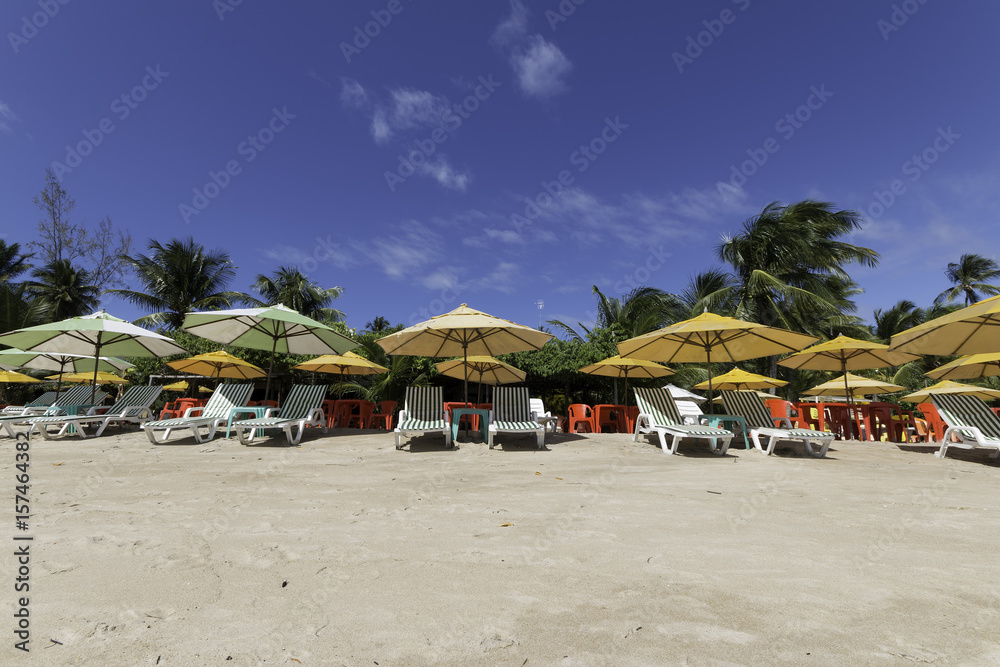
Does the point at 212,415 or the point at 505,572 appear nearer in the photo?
the point at 505,572

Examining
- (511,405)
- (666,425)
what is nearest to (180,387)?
(511,405)

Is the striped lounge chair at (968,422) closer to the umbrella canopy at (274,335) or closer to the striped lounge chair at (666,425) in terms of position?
the striped lounge chair at (666,425)

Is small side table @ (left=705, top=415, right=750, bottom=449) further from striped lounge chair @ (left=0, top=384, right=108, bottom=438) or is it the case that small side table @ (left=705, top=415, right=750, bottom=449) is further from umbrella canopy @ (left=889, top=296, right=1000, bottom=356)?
striped lounge chair @ (left=0, top=384, right=108, bottom=438)

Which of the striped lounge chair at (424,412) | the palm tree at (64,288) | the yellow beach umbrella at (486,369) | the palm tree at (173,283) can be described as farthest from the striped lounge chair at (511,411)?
the palm tree at (64,288)

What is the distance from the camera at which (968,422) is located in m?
6.82

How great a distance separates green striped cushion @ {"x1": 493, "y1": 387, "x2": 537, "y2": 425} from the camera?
7494mm

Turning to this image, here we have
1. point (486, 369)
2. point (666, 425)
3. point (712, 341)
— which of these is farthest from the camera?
point (486, 369)

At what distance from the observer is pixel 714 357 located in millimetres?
8711

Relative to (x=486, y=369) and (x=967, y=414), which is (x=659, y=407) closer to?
(x=486, y=369)

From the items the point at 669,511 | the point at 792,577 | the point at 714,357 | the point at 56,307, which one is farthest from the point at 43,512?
the point at 56,307

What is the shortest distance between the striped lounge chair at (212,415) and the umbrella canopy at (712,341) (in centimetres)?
728

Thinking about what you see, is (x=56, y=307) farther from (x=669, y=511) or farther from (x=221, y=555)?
(x=669, y=511)

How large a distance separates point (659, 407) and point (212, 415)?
27.0 ft

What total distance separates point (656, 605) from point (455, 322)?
524 centimetres
